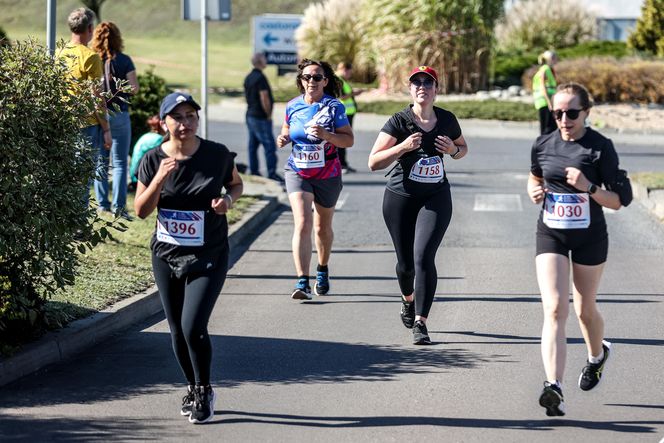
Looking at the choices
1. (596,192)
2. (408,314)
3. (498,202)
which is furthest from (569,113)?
(498,202)

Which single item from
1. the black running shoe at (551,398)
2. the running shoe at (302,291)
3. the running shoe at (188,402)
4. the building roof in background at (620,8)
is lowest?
the running shoe at (302,291)

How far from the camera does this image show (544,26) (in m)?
46.9

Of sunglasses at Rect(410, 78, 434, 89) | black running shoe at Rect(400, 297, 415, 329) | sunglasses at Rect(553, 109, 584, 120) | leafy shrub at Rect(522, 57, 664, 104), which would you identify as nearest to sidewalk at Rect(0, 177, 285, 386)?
black running shoe at Rect(400, 297, 415, 329)

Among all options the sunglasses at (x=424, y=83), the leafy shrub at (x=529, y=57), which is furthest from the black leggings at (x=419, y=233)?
the leafy shrub at (x=529, y=57)

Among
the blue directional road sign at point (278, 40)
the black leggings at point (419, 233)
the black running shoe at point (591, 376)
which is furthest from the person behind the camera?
the blue directional road sign at point (278, 40)

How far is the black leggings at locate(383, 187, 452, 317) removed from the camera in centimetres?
894

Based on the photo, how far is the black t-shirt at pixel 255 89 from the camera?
1843cm

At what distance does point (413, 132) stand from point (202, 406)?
9.58 feet

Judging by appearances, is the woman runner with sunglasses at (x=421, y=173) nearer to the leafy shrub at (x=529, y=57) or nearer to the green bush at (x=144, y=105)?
the green bush at (x=144, y=105)

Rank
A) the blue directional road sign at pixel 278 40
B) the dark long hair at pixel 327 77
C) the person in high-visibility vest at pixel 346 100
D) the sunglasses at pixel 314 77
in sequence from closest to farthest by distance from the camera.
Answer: the sunglasses at pixel 314 77 → the dark long hair at pixel 327 77 → the person in high-visibility vest at pixel 346 100 → the blue directional road sign at pixel 278 40

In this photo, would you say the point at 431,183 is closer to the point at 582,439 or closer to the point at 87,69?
the point at 582,439

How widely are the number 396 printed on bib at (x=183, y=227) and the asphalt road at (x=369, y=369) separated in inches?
37.0

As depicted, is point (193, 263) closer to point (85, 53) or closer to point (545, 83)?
point (85, 53)

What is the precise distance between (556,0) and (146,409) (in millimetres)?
42426
